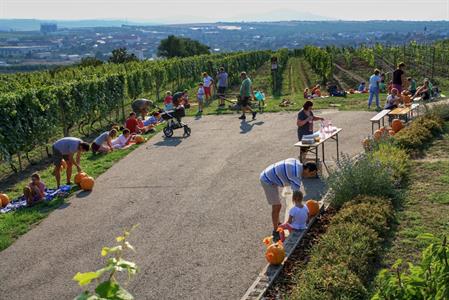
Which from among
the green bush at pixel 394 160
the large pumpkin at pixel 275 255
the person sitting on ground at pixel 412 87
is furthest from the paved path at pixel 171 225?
the person sitting on ground at pixel 412 87

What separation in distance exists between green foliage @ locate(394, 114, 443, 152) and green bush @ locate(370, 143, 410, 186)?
56 cm

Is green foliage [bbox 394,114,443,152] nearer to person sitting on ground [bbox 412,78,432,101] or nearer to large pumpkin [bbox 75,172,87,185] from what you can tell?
person sitting on ground [bbox 412,78,432,101]

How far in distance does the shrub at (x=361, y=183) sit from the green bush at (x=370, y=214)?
1.46 ft

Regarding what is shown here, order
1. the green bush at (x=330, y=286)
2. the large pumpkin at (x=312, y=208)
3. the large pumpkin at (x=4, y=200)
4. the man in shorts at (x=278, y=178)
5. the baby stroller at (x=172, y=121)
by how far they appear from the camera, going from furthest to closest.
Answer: the baby stroller at (x=172, y=121), the large pumpkin at (x=4, y=200), the large pumpkin at (x=312, y=208), the man in shorts at (x=278, y=178), the green bush at (x=330, y=286)

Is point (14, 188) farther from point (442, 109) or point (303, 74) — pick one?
point (303, 74)

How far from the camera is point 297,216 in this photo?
9344 millimetres

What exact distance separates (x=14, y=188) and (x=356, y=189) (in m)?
8.93

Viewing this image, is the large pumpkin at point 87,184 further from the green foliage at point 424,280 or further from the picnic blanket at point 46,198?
the green foliage at point 424,280

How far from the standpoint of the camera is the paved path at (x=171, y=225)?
27.6ft

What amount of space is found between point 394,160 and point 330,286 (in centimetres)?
577

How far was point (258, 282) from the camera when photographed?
7.87 m

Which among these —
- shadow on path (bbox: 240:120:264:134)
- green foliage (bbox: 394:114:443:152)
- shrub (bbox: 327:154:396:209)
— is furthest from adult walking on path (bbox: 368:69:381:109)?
shrub (bbox: 327:154:396:209)

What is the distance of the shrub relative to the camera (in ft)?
33.7

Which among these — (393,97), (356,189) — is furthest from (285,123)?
(356,189)
